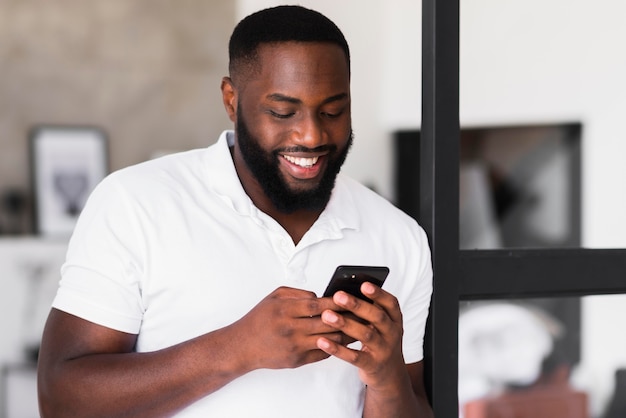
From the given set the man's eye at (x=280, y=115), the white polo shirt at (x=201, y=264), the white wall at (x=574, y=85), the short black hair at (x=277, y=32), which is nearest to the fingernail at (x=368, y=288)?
the white polo shirt at (x=201, y=264)

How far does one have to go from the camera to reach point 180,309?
51.6 inches

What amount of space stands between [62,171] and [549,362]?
8.81 feet

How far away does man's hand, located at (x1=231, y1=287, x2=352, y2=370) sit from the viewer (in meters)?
1.17

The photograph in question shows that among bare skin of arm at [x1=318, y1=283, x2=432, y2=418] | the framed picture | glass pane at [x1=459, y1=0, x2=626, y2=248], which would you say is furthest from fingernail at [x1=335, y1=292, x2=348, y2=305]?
the framed picture

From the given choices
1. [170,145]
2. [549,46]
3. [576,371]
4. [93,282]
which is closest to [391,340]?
[93,282]

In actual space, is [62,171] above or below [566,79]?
below

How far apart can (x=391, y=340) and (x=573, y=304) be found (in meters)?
0.66

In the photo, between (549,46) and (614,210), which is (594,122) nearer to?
(549,46)

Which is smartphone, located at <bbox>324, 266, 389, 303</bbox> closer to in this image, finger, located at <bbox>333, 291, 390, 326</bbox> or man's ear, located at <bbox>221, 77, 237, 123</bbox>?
finger, located at <bbox>333, 291, 390, 326</bbox>

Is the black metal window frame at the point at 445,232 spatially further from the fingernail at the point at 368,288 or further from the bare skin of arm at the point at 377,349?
the fingernail at the point at 368,288

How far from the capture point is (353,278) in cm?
120

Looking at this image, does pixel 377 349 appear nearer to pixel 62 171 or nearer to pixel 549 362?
pixel 549 362

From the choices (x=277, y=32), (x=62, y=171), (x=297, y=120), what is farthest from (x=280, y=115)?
(x=62, y=171)

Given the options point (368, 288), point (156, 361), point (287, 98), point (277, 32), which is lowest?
point (156, 361)
